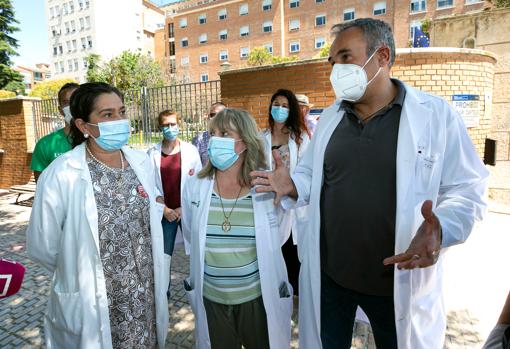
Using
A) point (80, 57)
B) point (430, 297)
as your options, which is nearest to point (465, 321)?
point (430, 297)

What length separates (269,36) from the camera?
43781 mm

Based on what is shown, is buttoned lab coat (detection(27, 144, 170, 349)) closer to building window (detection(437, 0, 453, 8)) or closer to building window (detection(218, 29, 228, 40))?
building window (detection(437, 0, 453, 8))

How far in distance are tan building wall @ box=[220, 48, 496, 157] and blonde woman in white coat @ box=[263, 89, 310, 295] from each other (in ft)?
8.55

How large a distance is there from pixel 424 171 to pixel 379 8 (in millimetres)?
42511

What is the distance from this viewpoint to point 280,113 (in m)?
3.92

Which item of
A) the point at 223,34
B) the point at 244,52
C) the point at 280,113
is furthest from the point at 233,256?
the point at 223,34

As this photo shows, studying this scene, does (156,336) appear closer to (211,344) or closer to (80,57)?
(211,344)

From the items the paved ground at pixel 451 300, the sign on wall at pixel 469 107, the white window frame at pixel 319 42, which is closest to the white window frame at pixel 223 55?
the white window frame at pixel 319 42

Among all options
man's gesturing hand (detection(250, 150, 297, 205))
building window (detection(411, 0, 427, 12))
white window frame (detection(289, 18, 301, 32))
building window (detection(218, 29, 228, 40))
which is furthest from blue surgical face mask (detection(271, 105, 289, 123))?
building window (detection(218, 29, 228, 40))

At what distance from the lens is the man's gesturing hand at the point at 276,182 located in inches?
75.9

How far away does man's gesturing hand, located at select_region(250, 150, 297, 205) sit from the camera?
75.9 inches

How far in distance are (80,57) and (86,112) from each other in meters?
64.9

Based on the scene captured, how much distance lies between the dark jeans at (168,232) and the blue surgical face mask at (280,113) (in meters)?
1.68

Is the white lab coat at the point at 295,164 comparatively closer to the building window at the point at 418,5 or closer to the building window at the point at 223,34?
the building window at the point at 418,5
